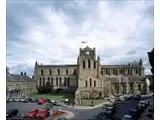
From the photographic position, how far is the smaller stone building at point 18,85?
591cm

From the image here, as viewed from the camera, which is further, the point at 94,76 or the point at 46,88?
the point at 94,76

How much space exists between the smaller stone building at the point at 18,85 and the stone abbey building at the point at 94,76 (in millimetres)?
199

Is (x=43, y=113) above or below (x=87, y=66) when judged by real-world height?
below

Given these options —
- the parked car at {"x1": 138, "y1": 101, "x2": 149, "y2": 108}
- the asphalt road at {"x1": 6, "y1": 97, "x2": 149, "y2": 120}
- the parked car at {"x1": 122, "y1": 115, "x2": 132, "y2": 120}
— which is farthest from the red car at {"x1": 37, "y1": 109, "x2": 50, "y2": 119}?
the parked car at {"x1": 138, "y1": 101, "x2": 149, "y2": 108}

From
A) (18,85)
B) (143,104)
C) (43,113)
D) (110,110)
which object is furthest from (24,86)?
(143,104)

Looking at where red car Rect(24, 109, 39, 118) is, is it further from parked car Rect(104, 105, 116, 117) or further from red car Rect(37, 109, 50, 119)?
parked car Rect(104, 105, 116, 117)

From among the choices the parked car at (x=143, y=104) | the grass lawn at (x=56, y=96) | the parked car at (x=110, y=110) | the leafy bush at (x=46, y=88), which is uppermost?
the leafy bush at (x=46, y=88)

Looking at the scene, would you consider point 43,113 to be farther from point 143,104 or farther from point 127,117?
point 143,104

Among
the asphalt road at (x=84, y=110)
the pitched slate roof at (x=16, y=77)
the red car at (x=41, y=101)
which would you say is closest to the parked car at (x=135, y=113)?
the asphalt road at (x=84, y=110)

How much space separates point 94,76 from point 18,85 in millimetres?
1896

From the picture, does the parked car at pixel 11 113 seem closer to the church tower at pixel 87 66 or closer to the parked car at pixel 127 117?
the church tower at pixel 87 66

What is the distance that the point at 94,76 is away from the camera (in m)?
6.80

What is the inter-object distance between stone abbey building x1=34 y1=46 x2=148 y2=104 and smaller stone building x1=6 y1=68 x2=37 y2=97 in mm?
199
